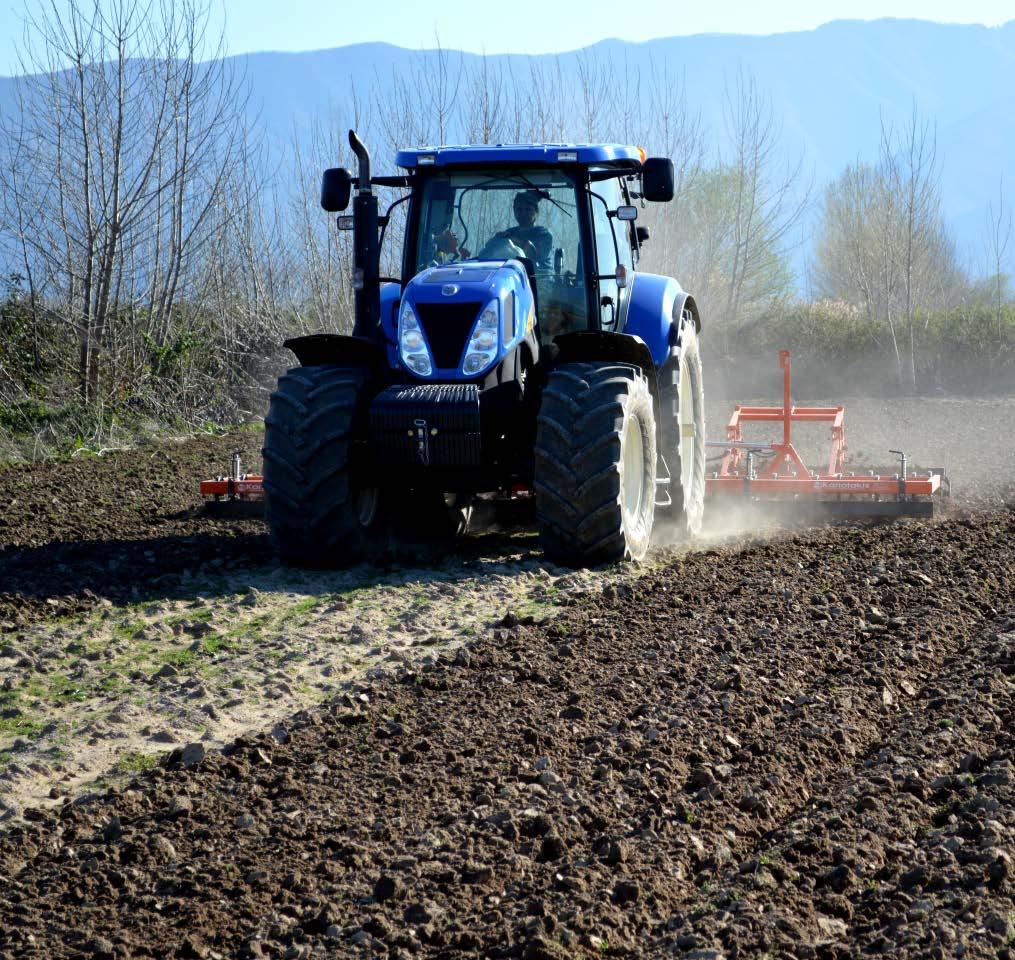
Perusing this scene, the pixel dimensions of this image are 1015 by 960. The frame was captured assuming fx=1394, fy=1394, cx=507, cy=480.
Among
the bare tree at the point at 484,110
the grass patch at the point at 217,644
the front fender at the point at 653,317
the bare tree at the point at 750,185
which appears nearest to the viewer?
the grass patch at the point at 217,644

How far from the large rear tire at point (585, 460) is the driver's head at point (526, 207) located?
0.94 m

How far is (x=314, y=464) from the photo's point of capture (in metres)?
7.23

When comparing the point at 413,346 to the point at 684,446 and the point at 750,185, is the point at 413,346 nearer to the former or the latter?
the point at 684,446

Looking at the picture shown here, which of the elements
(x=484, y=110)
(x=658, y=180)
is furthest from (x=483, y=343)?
(x=484, y=110)

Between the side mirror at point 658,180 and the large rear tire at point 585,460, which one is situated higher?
the side mirror at point 658,180

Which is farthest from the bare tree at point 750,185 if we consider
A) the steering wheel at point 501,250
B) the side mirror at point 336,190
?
the side mirror at point 336,190

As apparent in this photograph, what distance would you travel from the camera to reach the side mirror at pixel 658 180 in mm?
7711

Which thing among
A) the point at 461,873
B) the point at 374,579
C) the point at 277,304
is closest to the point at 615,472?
the point at 374,579

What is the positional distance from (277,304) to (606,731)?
1596 centimetres

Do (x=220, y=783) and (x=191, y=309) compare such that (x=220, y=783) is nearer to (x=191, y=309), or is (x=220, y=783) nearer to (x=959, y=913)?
(x=959, y=913)

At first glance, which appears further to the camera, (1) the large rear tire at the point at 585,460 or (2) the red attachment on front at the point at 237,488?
(2) the red attachment on front at the point at 237,488

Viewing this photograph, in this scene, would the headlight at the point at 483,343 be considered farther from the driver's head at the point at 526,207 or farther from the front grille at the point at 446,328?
the driver's head at the point at 526,207

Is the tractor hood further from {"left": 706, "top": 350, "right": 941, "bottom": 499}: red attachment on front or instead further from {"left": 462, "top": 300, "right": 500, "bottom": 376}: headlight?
{"left": 706, "top": 350, "right": 941, "bottom": 499}: red attachment on front

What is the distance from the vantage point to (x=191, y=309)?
1802 centimetres
